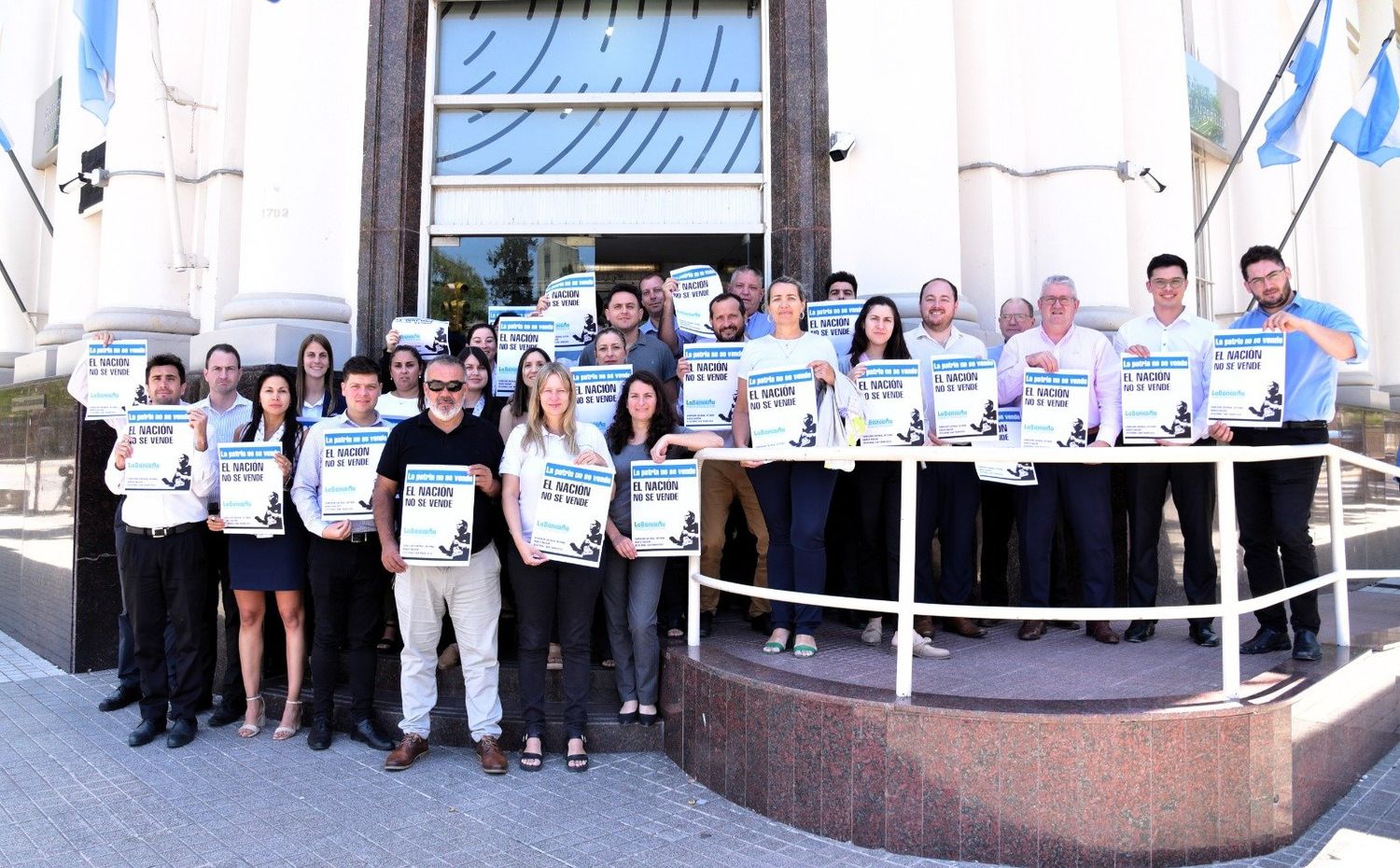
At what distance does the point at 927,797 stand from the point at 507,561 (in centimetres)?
241

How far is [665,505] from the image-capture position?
473 centimetres

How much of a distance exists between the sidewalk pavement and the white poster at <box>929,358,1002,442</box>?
2.16m

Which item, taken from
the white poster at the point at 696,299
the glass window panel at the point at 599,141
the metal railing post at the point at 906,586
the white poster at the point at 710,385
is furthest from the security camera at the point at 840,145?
the metal railing post at the point at 906,586

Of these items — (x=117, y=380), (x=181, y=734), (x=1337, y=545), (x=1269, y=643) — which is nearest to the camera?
(x=1337, y=545)

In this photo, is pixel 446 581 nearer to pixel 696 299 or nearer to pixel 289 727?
pixel 289 727

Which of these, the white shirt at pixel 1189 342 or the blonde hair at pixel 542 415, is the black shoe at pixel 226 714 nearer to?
the blonde hair at pixel 542 415

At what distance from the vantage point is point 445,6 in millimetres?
7840

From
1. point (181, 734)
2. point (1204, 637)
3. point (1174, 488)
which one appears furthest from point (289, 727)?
point (1174, 488)

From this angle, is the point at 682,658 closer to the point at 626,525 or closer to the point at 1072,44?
the point at 626,525

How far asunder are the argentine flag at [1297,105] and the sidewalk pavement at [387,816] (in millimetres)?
5731

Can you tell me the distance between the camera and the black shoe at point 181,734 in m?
5.16

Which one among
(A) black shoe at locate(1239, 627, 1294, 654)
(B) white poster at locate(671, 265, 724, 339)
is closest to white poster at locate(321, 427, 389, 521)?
(B) white poster at locate(671, 265, 724, 339)

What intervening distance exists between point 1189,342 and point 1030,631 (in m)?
1.82

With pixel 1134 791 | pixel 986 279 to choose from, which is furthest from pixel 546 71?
pixel 1134 791
